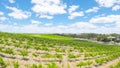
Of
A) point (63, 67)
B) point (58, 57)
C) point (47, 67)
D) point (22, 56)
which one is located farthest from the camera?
point (58, 57)

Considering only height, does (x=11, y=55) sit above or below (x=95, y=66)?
above

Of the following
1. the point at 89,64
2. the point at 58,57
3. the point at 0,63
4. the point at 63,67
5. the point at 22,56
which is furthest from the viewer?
the point at 58,57

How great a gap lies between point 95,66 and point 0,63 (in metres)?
9.96

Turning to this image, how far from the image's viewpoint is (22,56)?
19.3m

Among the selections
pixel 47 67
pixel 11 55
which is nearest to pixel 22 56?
pixel 11 55

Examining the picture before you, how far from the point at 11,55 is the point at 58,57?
5540 mm

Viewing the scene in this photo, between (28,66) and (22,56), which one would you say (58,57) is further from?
(28,66)

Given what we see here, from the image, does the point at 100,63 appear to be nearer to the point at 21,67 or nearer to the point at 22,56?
the point at 22,56

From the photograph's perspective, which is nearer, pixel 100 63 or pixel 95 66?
pixel 95 66

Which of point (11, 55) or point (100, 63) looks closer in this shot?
point (11, 55)

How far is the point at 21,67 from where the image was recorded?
49.3 feet

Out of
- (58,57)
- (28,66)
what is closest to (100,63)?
(58,57)

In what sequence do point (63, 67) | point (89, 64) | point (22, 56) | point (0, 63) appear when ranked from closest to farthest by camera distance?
point (0, 63), point (63, 67), point (22, 56), point (89, 64)

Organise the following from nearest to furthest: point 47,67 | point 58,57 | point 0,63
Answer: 1. point 0,63
2. point 47,67
3. point 58,57
